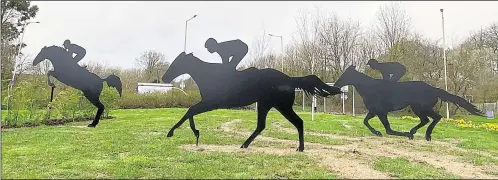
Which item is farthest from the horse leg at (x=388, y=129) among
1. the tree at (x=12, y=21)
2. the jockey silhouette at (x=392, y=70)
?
the tree at (x=12, y=21)

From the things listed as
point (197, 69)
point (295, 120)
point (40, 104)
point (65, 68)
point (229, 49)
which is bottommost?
point (295, 120)

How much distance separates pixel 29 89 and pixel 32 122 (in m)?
1.31

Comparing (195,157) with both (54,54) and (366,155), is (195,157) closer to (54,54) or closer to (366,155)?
(366,155)

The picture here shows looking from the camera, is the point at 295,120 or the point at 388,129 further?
the point at 388,129

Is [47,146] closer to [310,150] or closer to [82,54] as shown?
[82,54]

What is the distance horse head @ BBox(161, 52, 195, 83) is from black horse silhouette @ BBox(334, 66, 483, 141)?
450 cm

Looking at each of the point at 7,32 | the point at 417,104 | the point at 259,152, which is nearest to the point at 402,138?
the point at 417,104

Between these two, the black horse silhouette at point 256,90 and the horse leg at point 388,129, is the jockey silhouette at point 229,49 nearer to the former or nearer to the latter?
the black horse silhouette at point 256,90

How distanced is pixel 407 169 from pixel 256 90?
3114 mm

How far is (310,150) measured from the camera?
8672mm

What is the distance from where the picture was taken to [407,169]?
22.4ft

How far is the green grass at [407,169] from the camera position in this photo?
6.40 metres

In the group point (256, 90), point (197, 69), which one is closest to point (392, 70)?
point (256, 90)

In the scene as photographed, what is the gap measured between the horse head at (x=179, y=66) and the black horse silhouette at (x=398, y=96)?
450 cm
